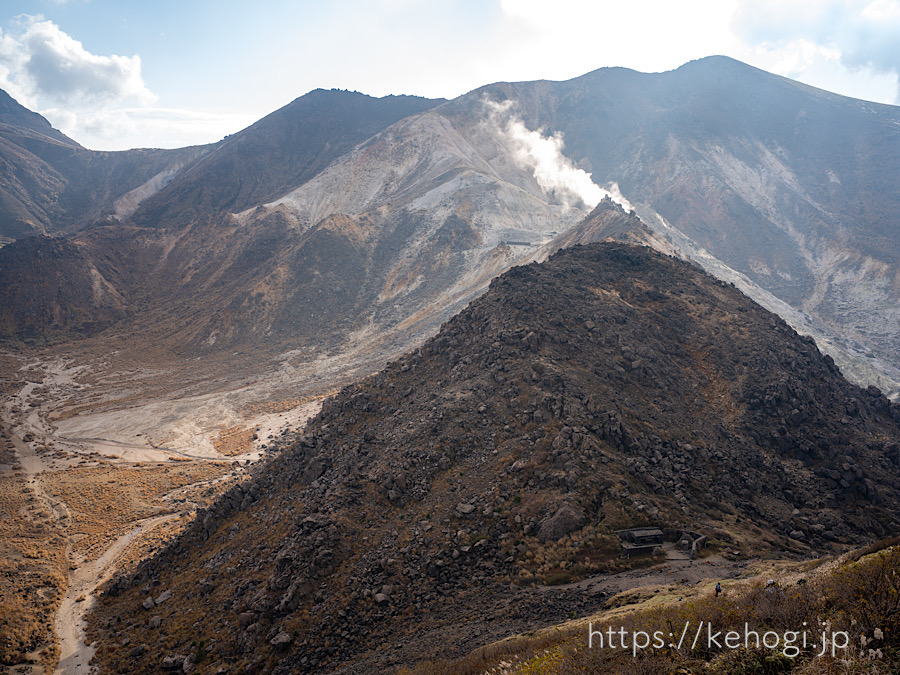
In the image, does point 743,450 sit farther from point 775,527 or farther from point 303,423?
point 303,423

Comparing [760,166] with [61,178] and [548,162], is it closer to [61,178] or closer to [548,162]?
[548,162]

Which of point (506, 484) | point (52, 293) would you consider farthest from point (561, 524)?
point (52, 293)

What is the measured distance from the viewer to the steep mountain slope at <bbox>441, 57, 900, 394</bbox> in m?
77.4

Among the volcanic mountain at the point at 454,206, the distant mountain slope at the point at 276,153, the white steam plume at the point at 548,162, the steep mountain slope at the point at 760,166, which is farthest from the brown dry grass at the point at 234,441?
the white steam plume at the point at 548,162

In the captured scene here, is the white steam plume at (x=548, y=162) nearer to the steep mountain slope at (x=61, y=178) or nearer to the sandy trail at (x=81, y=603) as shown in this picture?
the steep mountain slope at (x=61, y=178)

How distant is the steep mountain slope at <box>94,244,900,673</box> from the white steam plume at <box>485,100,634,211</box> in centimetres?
9427

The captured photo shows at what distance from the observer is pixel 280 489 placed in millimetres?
24750

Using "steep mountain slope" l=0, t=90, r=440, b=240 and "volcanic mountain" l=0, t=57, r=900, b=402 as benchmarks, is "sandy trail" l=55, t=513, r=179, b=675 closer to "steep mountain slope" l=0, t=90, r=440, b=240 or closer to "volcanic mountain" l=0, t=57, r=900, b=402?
"volcanic mountain" l=0, t=57, r=900, b=402

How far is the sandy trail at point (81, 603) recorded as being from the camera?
19.7 meters

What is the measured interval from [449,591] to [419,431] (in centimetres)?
796

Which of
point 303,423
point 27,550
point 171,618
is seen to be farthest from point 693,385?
point 27,550

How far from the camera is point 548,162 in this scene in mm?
135375

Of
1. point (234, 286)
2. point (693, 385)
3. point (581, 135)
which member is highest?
point (581, 135)

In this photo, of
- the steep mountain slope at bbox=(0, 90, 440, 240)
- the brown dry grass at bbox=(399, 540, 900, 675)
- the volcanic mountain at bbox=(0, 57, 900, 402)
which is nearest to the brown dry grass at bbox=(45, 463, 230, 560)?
the brown dry grass at bbox=(399, 540, 900, 675)
